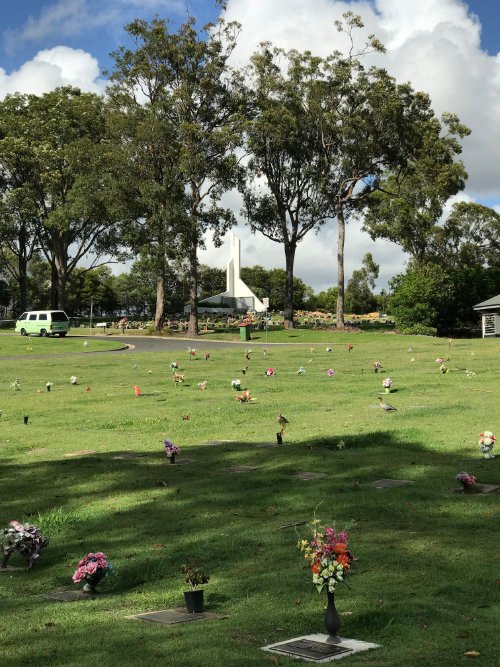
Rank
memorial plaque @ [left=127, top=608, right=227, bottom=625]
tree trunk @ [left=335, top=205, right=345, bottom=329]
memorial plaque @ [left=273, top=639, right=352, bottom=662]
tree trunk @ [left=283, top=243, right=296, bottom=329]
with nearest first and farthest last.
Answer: memorial plaque @ [left=273, top=639, right=352, bottom=662] < memorial plaque @ [left=127, top=608, right=227, bottom=625] < tree trunk @ [left=335, top=205, right=345, bottom=329] < tree trunk @ [left=283, top=243, right=296, bottom=329]

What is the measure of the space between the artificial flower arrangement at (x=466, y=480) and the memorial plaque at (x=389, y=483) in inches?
35.3

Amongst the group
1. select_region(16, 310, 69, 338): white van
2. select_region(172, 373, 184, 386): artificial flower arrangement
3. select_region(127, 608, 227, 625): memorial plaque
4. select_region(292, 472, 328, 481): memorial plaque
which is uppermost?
select_region(16, 310, 69, 338): white van

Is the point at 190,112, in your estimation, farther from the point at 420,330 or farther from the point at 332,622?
the point at 332,622

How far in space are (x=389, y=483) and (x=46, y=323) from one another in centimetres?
5540

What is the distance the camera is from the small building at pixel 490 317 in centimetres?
6719

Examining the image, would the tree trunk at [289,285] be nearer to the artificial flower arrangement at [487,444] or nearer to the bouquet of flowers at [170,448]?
the bouquet of flowers at [170,448]

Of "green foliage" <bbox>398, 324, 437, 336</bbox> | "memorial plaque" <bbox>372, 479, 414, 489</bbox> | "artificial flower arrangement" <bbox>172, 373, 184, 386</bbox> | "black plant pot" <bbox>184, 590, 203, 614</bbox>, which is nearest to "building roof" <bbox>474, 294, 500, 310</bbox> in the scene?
"green foliage" <bbox>398, 324, 437, 336</bbox>

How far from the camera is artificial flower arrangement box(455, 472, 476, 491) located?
9.34 m

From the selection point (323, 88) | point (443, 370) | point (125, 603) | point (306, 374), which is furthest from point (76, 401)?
point (323, 88)

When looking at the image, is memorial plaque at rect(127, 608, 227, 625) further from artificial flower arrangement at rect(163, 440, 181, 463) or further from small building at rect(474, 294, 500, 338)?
small building at rect(474, 294, 500, 338)

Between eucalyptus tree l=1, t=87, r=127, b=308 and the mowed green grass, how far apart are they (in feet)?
159

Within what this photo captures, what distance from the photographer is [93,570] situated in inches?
264

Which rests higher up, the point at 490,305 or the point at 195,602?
the point at 490,305

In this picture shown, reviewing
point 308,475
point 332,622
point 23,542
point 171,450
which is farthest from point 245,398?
point 332,622
